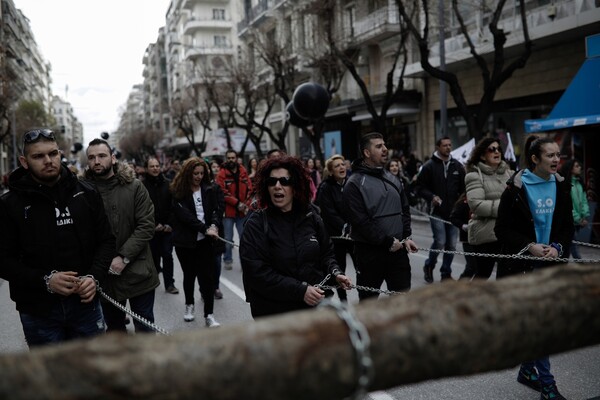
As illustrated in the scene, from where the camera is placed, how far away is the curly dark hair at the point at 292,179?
11.8ft

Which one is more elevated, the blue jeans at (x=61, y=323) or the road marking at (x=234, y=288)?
the blue jeans at (x=61, y=323)

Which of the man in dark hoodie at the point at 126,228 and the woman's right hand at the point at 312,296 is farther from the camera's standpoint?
the man in dark hoodie at the point at 126,228

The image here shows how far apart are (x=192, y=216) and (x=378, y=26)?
20.0 metres

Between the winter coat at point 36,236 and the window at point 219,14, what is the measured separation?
64.4 metres

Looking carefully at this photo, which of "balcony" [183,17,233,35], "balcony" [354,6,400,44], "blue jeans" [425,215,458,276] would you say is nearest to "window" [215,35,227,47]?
"balcony" [183,17,233,35]

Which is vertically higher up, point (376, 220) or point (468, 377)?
point (376, 220)

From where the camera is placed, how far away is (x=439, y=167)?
818cm

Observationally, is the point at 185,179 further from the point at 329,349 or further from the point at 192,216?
the point at 329,349

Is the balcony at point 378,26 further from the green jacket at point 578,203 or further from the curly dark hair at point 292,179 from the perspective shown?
the curly dark hair at point 292,179

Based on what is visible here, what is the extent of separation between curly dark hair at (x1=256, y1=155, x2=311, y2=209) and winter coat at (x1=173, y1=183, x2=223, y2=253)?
114 inches

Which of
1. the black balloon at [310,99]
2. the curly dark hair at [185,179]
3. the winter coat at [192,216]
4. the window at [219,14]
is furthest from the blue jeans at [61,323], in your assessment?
the window at [219,14]

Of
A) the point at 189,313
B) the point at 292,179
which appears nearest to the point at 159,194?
the point at 189,313

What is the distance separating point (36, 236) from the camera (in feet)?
10.9

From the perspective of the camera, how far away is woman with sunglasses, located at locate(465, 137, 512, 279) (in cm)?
558
